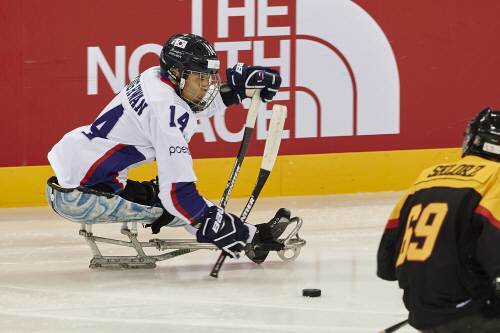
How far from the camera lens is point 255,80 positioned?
20.0 ft

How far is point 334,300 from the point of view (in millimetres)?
5410

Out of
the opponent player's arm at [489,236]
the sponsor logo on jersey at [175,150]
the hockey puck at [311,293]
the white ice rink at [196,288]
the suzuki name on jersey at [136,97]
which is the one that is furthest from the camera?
the suzuki name on jersey at [136,97]

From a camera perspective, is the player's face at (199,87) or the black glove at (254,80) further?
the black glove at (254,80)

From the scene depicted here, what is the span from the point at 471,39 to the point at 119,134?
289cm

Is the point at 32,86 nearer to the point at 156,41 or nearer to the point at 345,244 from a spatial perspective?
A: the point at 156,41

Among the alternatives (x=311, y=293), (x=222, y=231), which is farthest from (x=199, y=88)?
(x=311, y=293)

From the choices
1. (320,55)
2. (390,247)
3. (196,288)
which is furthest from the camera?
(320,55)

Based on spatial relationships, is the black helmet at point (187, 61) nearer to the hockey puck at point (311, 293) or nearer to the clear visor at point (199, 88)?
the clear visor at point (199, 88)

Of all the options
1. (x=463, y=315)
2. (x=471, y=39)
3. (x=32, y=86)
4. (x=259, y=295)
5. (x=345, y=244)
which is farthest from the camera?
(x=471, y=39)

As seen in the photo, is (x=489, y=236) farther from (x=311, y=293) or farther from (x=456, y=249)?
(x=311, y=293)

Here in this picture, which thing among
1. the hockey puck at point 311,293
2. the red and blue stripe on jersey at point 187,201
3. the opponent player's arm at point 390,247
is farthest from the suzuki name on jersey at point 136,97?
the opponent player's arm at point 390,247

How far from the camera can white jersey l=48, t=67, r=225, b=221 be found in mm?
5598

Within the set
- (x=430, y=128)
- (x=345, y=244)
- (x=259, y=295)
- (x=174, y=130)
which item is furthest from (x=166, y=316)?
(x=430, y=128)

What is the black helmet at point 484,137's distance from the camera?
3.80m
